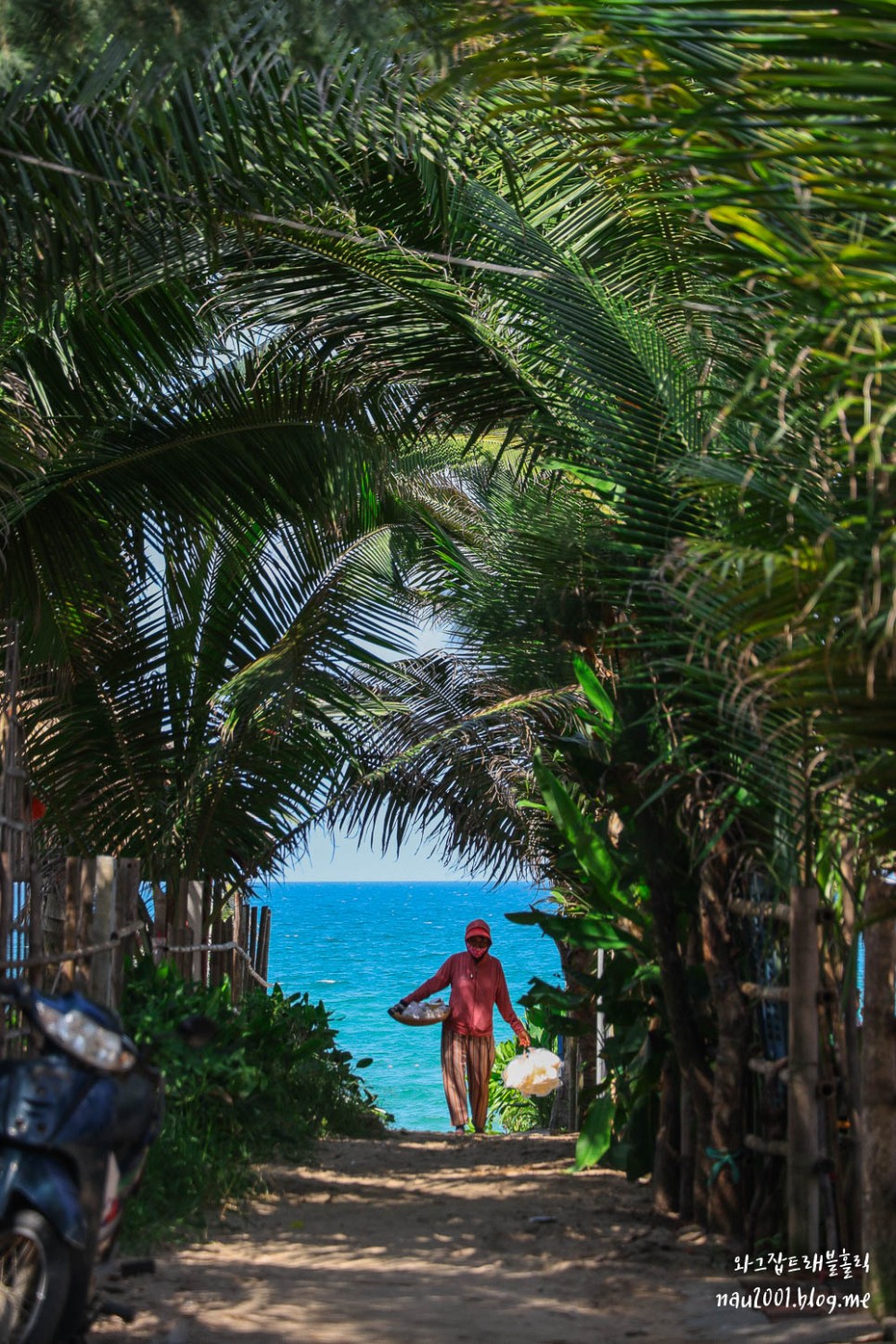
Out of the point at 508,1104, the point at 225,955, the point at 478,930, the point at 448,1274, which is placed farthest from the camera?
the point at 508,1104

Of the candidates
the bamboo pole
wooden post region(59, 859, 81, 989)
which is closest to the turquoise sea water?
the bamboo pole

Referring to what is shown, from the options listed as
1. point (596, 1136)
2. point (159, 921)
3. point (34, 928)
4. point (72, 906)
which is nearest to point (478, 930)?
point (159, 921)

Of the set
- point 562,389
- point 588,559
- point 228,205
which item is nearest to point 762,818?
point 588,559

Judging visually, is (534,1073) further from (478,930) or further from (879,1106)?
(879,1106)

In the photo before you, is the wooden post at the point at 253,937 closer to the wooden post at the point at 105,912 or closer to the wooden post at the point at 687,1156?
the wooden post at the point at 105,912

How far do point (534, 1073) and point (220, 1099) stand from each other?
365cm

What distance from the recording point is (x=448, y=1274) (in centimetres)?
512

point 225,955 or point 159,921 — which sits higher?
point 159,921

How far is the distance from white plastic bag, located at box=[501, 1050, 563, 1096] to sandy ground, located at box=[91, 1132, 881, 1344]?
256cm

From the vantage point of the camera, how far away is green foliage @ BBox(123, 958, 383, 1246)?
5.82 m

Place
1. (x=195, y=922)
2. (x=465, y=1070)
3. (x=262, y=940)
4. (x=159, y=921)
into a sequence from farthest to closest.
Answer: (x=262, y=940) → (x=465, y=1070) → (x=195, y=922) → (x=159, y=921)

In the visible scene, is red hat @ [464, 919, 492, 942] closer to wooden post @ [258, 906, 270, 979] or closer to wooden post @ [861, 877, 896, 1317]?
wooden post @ [258, 906, 270, 979]

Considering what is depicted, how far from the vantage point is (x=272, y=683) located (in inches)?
314

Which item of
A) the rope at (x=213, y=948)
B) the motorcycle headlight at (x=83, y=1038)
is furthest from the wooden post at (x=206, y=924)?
the motorcycle headlight at (x=83, y=1038)
